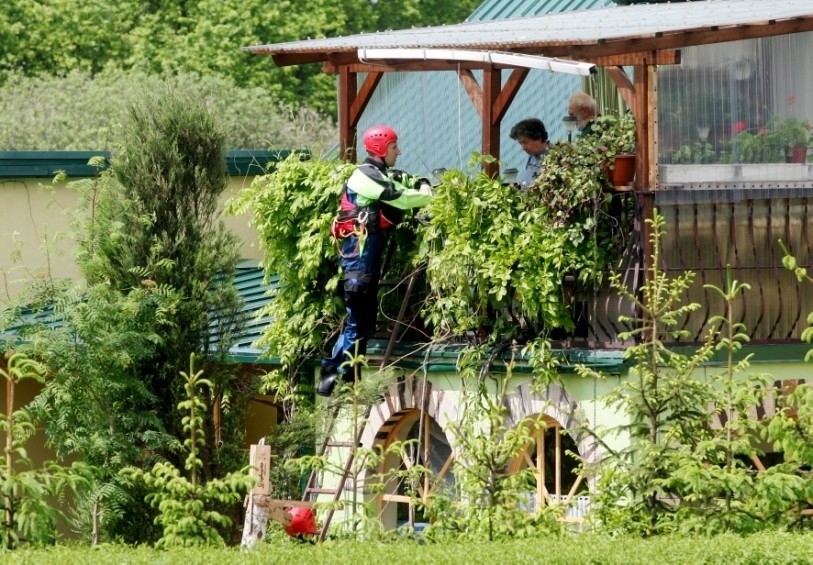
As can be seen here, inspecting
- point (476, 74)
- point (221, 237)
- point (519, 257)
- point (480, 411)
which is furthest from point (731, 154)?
point (476, 74)

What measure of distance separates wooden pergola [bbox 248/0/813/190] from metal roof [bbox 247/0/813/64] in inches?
0.4

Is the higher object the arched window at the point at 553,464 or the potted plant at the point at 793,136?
the potted plant at the point at 793,136

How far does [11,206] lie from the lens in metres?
19.6

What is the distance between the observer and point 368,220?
48.3 ft

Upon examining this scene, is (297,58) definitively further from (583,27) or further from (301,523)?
(301,523)

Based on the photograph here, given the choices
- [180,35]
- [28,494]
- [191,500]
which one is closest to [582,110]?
[191,500]

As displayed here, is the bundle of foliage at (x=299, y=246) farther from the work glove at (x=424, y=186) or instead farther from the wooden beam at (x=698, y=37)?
the wooden beam at (x=698, y=37)

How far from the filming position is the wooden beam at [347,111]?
16.7 meters

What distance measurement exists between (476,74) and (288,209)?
442cm

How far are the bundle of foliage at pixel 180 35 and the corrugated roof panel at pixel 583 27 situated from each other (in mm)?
26538

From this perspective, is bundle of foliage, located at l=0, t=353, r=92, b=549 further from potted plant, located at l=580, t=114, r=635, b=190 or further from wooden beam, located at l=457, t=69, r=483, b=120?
wooden beam, located at l=457, t=69, r=483, b=120

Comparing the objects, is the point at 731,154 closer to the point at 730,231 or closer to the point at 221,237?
the point at 730,231

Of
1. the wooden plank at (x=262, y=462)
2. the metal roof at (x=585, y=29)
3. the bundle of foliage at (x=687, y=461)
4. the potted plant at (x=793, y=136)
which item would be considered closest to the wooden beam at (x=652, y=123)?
the metal roof at (x=585, y=29)

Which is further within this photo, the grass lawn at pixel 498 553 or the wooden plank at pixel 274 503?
the wooden plank at pixel 274 503
